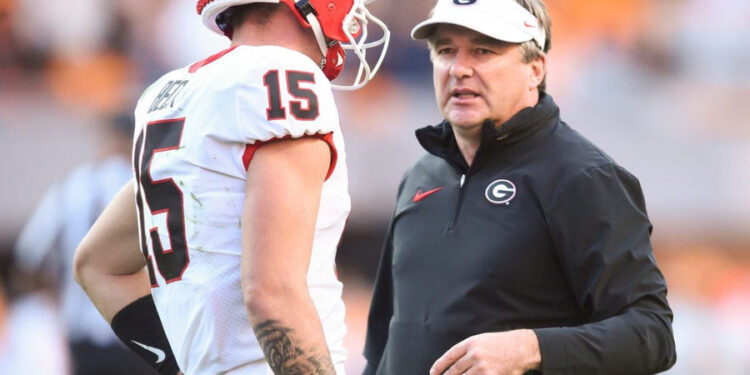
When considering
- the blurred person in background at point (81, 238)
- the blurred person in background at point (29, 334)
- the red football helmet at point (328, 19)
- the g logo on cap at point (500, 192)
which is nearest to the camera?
the red football helmet at point (328, 19)

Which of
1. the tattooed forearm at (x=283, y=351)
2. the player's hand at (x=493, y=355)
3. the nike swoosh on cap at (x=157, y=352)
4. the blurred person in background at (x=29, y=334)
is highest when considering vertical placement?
the tattooed forearm at (x=283, y=351)

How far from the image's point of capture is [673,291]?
8227mm

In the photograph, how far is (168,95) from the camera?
7.68 ft

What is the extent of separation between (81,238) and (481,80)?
9.46ft

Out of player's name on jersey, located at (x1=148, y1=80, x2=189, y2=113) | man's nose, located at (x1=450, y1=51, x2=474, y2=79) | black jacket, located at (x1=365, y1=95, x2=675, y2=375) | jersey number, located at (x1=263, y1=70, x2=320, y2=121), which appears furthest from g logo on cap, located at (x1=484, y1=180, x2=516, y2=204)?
player's name on jersey, located at (x1=148, y1=80, x2=189, y2=113)

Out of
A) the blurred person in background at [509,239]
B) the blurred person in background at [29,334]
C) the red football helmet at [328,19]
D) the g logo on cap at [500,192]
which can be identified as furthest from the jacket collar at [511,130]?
the blurred person in background at [29,334]

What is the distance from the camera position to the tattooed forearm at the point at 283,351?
2061 mm

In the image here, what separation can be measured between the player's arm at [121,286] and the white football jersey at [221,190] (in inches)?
11.6

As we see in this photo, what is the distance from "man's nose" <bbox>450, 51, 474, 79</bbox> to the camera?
9.78ft

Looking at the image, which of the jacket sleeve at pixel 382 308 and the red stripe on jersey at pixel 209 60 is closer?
the red stripe on jersey at pixel 209 60

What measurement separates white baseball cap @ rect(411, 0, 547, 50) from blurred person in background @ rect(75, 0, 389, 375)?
1.83ft

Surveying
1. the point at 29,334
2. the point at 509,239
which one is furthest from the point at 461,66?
the point at 29,334

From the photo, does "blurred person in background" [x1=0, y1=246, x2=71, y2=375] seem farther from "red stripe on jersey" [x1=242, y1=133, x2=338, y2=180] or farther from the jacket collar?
"red stripe on jersey" [x1=242, y1=133, x2=338, y2=180]

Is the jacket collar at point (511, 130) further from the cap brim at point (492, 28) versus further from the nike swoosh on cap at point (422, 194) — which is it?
the cap brim at point (492, 28)
